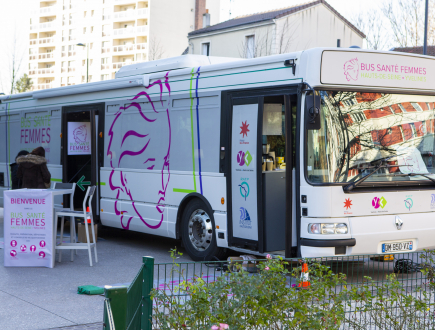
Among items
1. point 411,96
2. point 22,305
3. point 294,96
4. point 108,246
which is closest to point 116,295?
point 22,305

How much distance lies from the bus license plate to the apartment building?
2323 inches

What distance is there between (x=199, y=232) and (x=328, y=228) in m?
2.63

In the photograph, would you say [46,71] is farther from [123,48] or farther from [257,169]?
[257,169]

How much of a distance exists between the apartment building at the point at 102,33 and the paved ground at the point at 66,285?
56422mm

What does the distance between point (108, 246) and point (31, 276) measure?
2.89 m

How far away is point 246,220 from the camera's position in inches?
322

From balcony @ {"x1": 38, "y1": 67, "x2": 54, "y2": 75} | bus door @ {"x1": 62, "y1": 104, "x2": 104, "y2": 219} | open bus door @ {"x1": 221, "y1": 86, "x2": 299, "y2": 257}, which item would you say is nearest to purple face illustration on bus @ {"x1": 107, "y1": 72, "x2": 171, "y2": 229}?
bus door @ {"x1": 62, "y1": 104, "x2": 104, "y2": 219}

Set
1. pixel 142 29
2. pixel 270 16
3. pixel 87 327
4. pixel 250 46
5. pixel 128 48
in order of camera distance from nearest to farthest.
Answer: pixel 87 327, pixel 270 16, pixel 250 46, pixel 142 29, pixel 128 48

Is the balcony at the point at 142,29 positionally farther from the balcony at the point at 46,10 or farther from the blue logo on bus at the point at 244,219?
the blue logo on bus at the point at 244,219

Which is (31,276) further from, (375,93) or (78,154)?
(375,93)

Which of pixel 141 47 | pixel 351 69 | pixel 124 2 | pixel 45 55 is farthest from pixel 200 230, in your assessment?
pixel 45 55

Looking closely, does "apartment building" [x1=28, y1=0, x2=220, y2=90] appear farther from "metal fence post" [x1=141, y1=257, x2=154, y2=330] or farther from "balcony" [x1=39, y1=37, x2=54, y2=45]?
"metal fence post" [x1=141, y1=257, x2=154, y2=330]

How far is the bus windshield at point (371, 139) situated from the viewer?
7.21m

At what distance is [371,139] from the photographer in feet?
24.3
